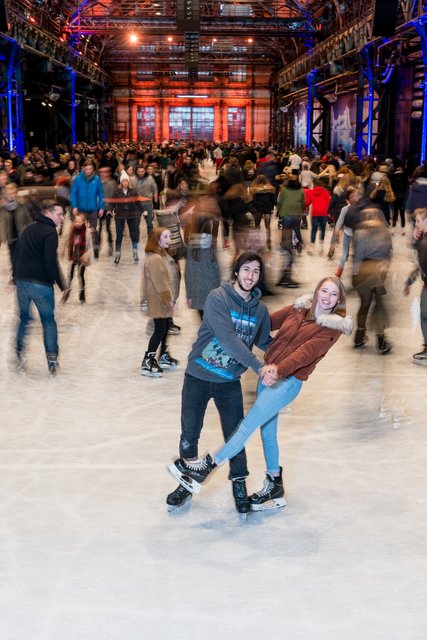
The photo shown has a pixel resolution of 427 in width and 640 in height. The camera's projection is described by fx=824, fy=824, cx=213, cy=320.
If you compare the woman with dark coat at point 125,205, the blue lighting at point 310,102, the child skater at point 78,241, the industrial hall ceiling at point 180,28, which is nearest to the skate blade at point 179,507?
the child skater at point 78,241

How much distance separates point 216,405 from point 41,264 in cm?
271

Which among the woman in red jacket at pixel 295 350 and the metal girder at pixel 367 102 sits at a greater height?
the metal girder at pixel 367 102

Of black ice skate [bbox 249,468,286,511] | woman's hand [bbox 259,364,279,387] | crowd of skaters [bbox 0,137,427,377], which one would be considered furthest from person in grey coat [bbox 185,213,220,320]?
woman's hand [bbox 259,364,279,387]

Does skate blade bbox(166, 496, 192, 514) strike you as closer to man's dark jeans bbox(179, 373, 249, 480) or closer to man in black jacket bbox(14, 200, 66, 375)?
man's dark jeans bbox(179, 373, 249, 480)

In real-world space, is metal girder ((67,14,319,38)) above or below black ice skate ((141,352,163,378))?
above

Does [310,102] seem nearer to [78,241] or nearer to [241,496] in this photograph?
[78,241]

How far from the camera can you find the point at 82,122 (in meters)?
37.7

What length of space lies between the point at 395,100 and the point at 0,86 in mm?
10043

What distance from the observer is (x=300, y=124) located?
35.7 metres

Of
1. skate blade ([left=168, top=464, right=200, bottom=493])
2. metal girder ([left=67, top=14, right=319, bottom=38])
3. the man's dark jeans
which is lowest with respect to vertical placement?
skate blade ([left=168, top=464, right=200, bottom=493])

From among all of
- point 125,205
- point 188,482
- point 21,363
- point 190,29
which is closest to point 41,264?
point 21,363

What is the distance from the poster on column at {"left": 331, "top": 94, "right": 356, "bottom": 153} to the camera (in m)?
24.9

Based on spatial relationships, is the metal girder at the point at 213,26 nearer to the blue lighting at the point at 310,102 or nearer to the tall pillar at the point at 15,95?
the blue lighting at the point at 310,102

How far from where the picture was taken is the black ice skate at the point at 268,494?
14.2 feet
